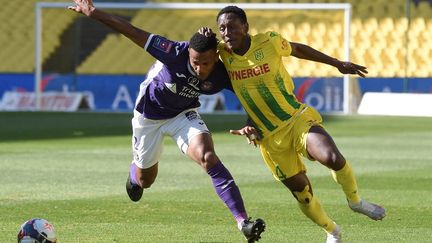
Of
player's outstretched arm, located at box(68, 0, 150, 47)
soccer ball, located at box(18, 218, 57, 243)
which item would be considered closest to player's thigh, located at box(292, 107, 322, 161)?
player's outstretched arm, located at box(68, 0, 150, 47)

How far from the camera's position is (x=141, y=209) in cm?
1261

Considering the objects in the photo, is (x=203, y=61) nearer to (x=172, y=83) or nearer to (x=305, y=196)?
(x=172, y=83)

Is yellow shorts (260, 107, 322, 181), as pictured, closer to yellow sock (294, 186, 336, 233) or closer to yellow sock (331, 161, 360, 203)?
yellow sock (294, 186, 336, 233)

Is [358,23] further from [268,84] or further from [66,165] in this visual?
[268,84]

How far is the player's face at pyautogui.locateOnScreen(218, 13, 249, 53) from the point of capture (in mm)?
9852

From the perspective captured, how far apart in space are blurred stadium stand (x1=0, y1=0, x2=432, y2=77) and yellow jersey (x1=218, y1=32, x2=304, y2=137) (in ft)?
72.4

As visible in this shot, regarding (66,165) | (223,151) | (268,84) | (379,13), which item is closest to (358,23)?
(379,13)

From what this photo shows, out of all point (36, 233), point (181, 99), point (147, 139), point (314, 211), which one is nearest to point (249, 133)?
point (314, 211)

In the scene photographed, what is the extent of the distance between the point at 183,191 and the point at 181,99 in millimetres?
4008

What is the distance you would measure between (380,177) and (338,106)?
1533 centimetres

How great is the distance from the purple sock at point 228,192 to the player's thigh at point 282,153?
1.46 ft

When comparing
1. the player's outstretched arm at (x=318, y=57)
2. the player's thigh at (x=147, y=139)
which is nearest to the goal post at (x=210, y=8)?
the player's thigh at (x=147, y=139)

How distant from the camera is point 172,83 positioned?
10430mm

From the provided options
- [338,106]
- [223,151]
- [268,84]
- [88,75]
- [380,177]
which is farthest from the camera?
[88,75]
